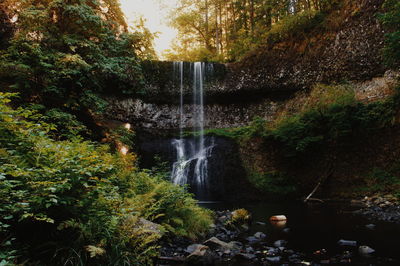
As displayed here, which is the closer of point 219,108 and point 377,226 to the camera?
point 377,226

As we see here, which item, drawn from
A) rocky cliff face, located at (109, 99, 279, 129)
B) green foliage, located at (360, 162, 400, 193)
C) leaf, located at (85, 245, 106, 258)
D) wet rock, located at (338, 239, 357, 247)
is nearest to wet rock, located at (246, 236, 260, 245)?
wet rock, located at (338, 239, 357, 247)

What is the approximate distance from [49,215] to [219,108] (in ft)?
57.7

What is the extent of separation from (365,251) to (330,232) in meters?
1.49

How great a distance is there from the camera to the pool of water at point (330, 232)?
15.2 feet

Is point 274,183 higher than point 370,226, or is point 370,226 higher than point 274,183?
point 274,183

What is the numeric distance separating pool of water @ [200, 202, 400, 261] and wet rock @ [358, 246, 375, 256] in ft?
0.34

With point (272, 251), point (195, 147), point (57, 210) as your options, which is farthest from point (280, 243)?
point (195, 147)

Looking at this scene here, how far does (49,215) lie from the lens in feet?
8.46

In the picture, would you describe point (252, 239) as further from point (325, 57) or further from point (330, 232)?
point (325, 57)

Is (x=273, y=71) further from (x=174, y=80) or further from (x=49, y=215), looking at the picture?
(x=49, y=215)

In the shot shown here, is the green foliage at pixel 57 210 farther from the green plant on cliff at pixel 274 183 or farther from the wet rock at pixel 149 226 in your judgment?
the green plant on cliff at pixel 274 183

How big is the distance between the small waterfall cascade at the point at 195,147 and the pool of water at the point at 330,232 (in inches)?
205

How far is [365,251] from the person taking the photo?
4289 millimetres

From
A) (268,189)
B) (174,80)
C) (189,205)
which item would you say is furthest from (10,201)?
(174,80)
